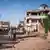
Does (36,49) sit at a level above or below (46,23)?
below

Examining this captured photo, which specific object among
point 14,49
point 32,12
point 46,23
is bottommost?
point 14,49

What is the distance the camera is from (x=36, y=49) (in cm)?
271

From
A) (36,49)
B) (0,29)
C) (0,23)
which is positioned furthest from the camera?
(0,23)

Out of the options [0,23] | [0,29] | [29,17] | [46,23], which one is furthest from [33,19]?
[46,23]

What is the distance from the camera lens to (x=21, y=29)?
6.78 metres

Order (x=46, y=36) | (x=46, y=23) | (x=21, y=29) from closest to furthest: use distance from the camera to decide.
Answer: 1. (x=46, y=23)
2. (x=46, y=36)
3. (x=21, y=29)

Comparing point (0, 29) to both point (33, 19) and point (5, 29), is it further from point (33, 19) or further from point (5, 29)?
point (33, 19)

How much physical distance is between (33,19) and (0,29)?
2.77 m

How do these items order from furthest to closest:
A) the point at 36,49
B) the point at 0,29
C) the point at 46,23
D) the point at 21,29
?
the point at 21,29 < the point at 0,29 < the point at 46,23 < the point at 36,49

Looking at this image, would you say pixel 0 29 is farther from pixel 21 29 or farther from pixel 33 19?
pixel 33 19

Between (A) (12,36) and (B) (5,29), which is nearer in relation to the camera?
(A) (12,36)

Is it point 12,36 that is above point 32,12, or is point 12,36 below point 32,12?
below

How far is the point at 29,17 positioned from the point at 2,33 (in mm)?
2658

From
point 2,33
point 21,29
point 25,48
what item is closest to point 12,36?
point 2,33
